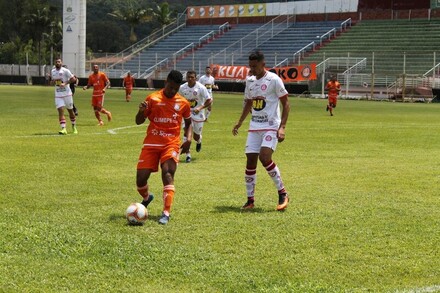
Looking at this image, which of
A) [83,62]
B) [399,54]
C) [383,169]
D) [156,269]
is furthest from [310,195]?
[83,62]

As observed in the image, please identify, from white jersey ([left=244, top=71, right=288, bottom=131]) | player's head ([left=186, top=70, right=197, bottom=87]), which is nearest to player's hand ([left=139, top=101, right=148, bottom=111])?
white jersey ([left=244, top=71, right=288, bottom=131])

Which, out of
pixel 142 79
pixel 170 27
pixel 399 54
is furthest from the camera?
pixel 170 27

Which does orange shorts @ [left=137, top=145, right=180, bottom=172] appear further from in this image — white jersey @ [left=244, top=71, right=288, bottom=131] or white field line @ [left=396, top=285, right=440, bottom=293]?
white field line @ [left=396, top=285, right=440, bottom=293]

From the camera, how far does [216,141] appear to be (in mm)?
20953

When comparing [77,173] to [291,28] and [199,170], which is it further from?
[291,28]

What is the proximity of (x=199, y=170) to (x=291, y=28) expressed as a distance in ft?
212

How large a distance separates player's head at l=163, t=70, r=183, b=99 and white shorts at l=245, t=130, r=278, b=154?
147cm

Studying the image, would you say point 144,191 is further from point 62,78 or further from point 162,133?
point 62,78

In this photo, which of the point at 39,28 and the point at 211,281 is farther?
the point at 39,28

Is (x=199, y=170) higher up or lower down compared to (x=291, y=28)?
lower down

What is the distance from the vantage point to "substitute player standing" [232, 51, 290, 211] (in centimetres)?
1044

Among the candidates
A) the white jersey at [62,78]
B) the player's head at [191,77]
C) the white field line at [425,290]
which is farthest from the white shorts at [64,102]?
the white field line at [425,290]

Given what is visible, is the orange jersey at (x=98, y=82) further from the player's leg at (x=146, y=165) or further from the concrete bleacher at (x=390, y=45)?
the concrete bleacher at (x=390, y=45)

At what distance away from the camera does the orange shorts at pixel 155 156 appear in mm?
9680
